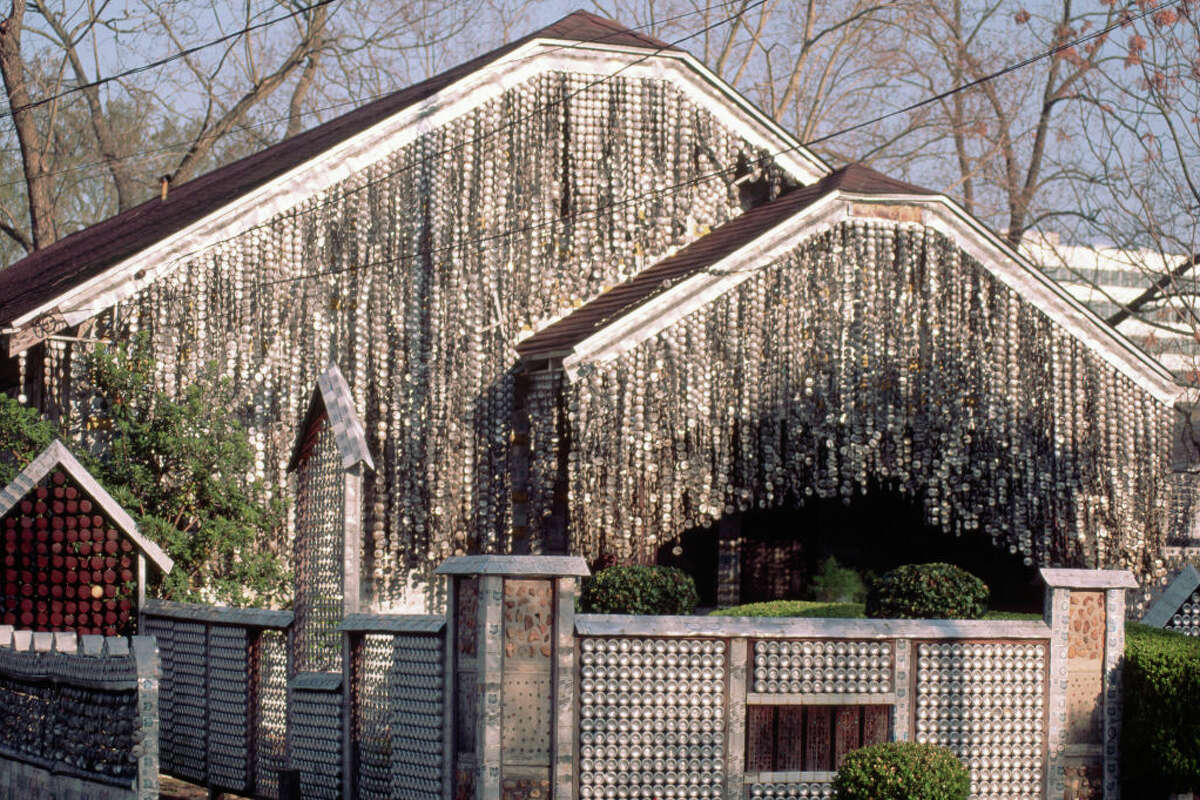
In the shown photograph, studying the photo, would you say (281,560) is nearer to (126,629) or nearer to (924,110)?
(126,629)

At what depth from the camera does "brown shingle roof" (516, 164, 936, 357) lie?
789 inches

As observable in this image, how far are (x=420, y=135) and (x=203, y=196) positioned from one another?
16.1 ft

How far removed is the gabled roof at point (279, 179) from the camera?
1920 centimetres

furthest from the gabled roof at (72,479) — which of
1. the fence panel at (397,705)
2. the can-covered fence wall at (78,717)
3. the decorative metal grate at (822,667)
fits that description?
the decorative metal grate at (822,667)

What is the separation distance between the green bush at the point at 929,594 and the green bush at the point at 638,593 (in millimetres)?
2109

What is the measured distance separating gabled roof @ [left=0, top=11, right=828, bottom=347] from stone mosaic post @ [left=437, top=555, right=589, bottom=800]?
960 cm

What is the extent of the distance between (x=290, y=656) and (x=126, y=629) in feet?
9.62

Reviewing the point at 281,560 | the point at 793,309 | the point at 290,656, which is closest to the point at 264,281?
the point at 281,560

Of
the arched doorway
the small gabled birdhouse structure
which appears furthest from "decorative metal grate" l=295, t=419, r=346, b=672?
the arched doorway

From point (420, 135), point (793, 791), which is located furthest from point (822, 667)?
point (420, 135)

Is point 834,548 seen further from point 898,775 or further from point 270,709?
point 898,775

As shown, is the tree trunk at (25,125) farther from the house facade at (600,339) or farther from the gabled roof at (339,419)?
the gabled roof at (339,419)

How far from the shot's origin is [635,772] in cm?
1112

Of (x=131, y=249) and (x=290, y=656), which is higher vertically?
(x=131, y=249)
